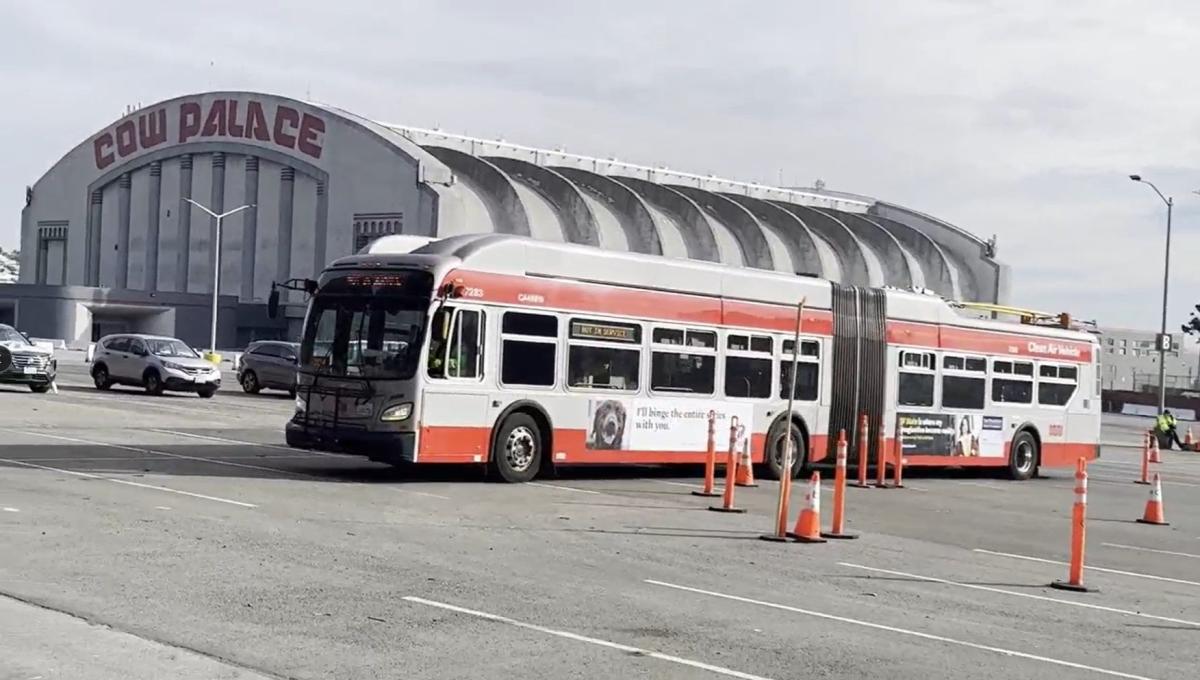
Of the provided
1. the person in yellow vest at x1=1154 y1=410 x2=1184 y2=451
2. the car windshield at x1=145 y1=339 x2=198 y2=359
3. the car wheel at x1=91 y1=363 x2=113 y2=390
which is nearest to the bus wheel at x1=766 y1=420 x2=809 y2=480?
the car windshield at x1=145 y1=339 x2=198 y2=359

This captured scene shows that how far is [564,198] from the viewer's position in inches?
3063

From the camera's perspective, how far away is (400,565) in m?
12.0

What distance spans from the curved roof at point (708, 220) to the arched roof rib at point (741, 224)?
0.19 ft

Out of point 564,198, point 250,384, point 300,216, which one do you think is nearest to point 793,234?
point 564,198

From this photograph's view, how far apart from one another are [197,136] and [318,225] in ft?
34.5

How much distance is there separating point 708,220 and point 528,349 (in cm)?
6329

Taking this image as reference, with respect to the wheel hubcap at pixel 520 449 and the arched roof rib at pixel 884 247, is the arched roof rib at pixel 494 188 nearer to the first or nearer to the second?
the arched roof rib at pixel 884 247

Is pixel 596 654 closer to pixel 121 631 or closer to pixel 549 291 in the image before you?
pixel 121 631

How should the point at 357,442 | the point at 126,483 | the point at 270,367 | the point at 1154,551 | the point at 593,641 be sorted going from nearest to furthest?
the point at 593,641
the point at 126,483
the point at 1154,551
the point at 357,442
the point at 270,367

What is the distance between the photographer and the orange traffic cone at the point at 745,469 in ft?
74.4

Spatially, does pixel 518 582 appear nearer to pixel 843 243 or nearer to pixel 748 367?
pixel 748 367

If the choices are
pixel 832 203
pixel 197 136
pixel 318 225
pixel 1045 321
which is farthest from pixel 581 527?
pixel 832 203

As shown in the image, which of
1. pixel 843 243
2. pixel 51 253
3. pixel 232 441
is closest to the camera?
pixel 232 441

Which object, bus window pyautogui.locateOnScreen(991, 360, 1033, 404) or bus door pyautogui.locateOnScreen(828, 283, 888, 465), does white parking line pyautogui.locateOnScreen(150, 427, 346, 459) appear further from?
bus window pyautogui.locateOnScreen(991, 360, 1033, 404)
